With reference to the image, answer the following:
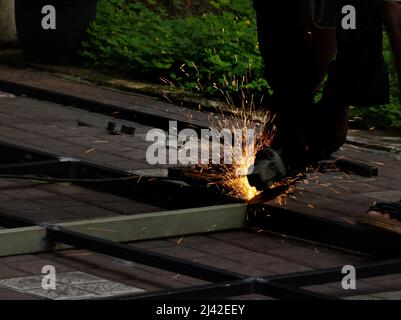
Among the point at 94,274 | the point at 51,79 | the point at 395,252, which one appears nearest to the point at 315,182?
the point at 395,252

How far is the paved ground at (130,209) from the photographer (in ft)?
19.7

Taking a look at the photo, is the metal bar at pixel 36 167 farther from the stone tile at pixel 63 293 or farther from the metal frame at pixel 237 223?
the stone tile at pixel 63 293

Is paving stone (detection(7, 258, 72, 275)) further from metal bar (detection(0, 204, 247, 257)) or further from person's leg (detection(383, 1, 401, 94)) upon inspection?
person's leg (detection(383, 1, 401, 94))

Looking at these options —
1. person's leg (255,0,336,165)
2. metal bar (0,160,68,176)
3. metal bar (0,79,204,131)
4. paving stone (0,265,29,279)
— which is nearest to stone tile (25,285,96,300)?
paving stone (0,265,29,279)

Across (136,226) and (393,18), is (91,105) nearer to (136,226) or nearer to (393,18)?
(136,226)

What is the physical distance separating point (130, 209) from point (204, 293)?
6.30ft

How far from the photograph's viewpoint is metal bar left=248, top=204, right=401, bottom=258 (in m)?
6.53

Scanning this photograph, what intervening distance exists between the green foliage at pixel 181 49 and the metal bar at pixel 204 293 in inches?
224

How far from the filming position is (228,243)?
6766 millimetres

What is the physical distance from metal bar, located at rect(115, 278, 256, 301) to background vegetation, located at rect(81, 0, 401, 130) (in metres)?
5.21

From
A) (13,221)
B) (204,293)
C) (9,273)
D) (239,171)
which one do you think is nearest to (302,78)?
(239,171)

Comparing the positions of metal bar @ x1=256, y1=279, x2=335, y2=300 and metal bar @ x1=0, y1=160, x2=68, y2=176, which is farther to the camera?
metal bar @ x1=0, y1=160, x2=68, y2=176

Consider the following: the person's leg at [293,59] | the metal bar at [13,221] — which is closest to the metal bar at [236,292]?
the metal bar at [13,221]
